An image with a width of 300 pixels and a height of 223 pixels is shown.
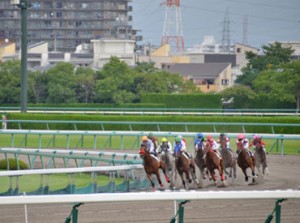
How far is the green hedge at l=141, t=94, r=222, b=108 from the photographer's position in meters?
55.4

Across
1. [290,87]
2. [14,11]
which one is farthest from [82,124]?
[14,11]

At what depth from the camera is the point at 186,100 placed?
2195 inches

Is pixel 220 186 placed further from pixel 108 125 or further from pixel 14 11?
pixel 14 11

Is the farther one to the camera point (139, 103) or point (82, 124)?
point (139, 103)

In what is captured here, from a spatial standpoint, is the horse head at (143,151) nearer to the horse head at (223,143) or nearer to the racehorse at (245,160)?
the horse head at (223,143)

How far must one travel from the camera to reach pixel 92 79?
5928 cm

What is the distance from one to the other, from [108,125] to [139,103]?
59.5 ft

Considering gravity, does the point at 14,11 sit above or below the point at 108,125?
above

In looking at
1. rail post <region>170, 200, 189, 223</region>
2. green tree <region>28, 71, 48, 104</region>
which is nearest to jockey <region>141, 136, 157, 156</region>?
rail post <region>170, 200, 189, 223</region>

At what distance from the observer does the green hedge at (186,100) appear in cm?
5544

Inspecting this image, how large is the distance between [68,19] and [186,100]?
56193 millimetres

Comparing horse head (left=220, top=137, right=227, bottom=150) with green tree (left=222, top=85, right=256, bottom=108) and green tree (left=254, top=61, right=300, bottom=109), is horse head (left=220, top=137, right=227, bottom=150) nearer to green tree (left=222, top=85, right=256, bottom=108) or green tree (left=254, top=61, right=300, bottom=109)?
green tree (left=254, top=61, right=300, bottom=109)

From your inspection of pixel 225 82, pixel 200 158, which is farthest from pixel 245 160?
pixel 225 82

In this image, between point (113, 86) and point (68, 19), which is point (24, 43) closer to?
point (113, 86)
